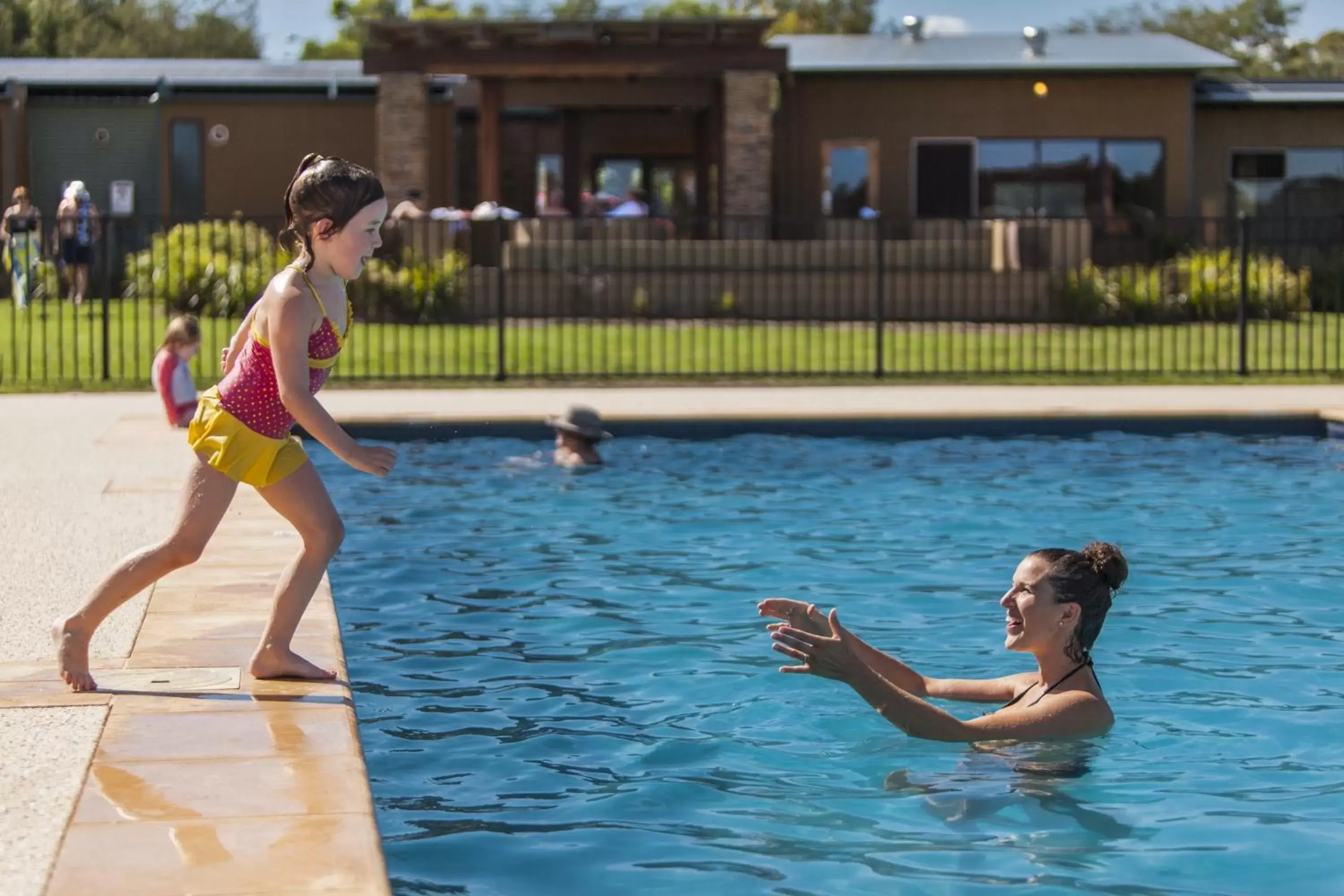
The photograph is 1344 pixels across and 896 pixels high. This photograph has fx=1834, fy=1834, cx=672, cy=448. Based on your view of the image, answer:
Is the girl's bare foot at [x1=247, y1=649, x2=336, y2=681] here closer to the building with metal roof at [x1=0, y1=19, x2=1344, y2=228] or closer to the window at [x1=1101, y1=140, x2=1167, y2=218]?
the building with metal roof at [x1=0, y1=19, x2=1344, y2=228]

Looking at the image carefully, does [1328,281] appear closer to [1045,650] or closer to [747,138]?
[747,138]

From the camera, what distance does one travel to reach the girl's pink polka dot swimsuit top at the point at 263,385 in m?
5.16

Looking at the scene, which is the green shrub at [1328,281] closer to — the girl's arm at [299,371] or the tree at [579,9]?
the girl's arm at [299,371]

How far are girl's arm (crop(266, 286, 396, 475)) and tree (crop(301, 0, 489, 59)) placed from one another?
199 ft

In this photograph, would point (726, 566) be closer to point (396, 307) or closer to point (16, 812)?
point (16, 812)

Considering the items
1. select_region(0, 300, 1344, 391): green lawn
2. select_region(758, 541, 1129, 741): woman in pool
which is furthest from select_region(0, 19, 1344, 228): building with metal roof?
select_region(758, 541, 1129, 741): woman in pool

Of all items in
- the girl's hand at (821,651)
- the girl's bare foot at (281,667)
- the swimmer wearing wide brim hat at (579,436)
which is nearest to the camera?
the girl's hand at (821,651)

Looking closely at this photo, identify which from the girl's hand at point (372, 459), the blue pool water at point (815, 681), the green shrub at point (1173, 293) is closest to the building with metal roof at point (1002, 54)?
the green shrub at point (1173, 293)

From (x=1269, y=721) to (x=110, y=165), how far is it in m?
26.5

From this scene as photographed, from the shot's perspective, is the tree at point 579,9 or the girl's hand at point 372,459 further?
the tree at point 579,9

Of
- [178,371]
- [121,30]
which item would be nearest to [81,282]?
[178,371]

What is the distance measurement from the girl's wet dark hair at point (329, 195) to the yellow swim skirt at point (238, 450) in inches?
19.5

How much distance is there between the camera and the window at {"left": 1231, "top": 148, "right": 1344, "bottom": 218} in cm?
3014

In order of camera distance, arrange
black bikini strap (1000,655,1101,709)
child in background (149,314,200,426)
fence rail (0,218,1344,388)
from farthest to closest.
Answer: fence rail (0,218,1344,388) → child in background (149,314,200,426) → black bikini strap (1000,655,1101,709)
